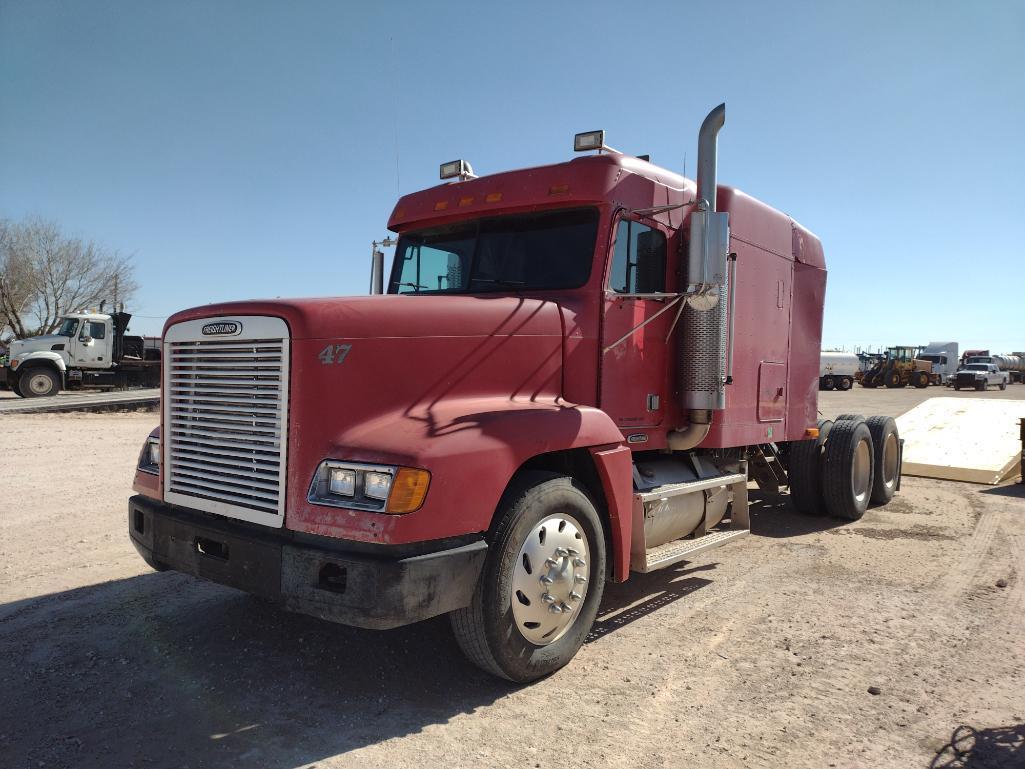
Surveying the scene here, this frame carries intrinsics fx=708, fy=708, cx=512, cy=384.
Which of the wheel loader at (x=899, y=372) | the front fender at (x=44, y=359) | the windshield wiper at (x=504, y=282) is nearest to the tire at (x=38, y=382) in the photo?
the front fender at (x=44, y=359)

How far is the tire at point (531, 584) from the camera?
338 cm

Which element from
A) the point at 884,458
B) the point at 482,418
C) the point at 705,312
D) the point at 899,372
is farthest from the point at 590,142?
the point at 899,372

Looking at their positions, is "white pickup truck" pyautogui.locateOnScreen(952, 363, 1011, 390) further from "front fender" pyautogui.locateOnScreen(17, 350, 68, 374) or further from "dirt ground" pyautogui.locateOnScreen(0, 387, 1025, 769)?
"front fender" pyautogui.locateOnScreen(17, 350, 68, 374)

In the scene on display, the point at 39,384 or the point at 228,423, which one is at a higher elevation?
the point at 228,423

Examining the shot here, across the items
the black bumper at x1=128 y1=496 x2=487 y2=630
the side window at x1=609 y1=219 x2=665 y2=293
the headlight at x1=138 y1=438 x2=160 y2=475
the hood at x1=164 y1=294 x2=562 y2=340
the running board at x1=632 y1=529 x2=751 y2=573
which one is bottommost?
the running board at x1=632 y1=529 x2=751 y2=573

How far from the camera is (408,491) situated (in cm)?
304

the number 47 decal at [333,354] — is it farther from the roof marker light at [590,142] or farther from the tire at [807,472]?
the tire at [807,472]

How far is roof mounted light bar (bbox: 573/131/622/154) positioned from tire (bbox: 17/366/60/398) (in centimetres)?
2341

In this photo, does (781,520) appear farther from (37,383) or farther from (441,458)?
(37,383)

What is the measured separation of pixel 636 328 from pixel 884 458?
5.78 m

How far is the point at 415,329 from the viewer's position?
3.62 metres

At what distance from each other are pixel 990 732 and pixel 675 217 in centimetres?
363

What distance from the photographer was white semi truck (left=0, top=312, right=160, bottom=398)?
884 inches

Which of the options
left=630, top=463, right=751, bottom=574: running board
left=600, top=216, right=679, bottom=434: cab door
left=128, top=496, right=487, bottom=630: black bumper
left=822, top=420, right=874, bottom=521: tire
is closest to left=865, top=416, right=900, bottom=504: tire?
left=822, top=420, right=874, bottom=521: tire
